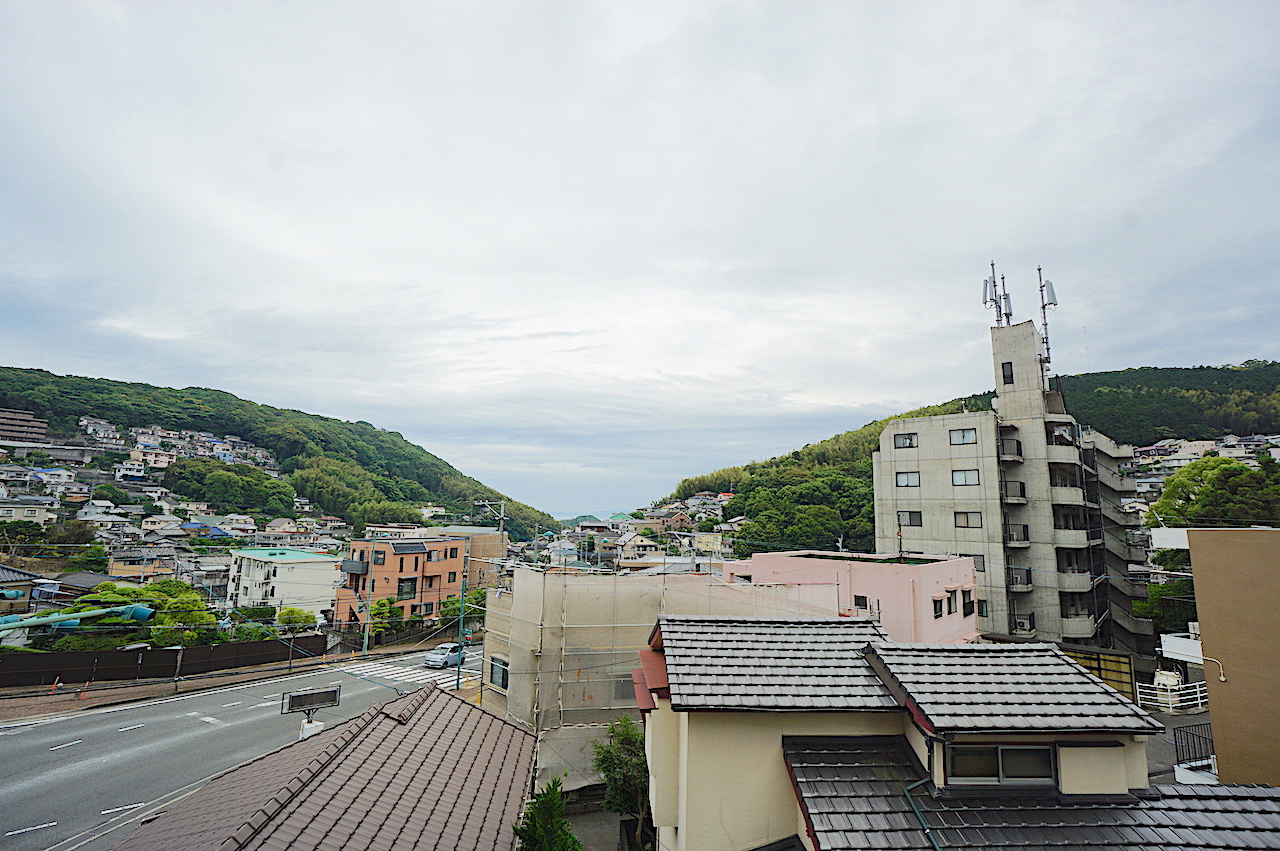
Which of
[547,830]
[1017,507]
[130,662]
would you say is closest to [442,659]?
[130,662]

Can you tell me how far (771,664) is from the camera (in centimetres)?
570

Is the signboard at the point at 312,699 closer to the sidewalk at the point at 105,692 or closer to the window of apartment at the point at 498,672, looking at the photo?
the window of apartment at the point at 498,672

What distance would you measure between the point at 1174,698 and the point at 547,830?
25.1 metres

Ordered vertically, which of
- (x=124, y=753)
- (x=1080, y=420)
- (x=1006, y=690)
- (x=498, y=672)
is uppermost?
(x=1080, y=420)

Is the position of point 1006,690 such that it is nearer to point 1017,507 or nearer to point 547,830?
point 547,830

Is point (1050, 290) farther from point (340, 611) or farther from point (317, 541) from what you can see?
point (317, 541)

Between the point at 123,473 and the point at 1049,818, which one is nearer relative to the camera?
the point at 1049,818

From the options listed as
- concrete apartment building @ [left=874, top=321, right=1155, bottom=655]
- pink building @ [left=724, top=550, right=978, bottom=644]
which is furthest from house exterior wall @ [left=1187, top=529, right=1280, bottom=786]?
concrete apartment building @ [left=874, top=321, right=1155, bottom=655]

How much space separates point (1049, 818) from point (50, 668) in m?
30.6

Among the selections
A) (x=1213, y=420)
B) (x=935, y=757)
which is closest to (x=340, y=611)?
(x=935, y=757)

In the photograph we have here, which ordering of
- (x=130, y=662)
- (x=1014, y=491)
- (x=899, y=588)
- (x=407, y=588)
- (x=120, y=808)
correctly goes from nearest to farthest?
1. (x=120, y=808)
2. (x=899, y=588)
3. (x=130, y=662)
4. (x=1014, y=491)
5. (x=407, y=588)

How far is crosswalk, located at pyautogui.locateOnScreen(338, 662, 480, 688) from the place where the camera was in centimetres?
2438

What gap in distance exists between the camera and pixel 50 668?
20.8 meters

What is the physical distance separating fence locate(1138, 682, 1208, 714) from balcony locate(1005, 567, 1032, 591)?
5.92 m
